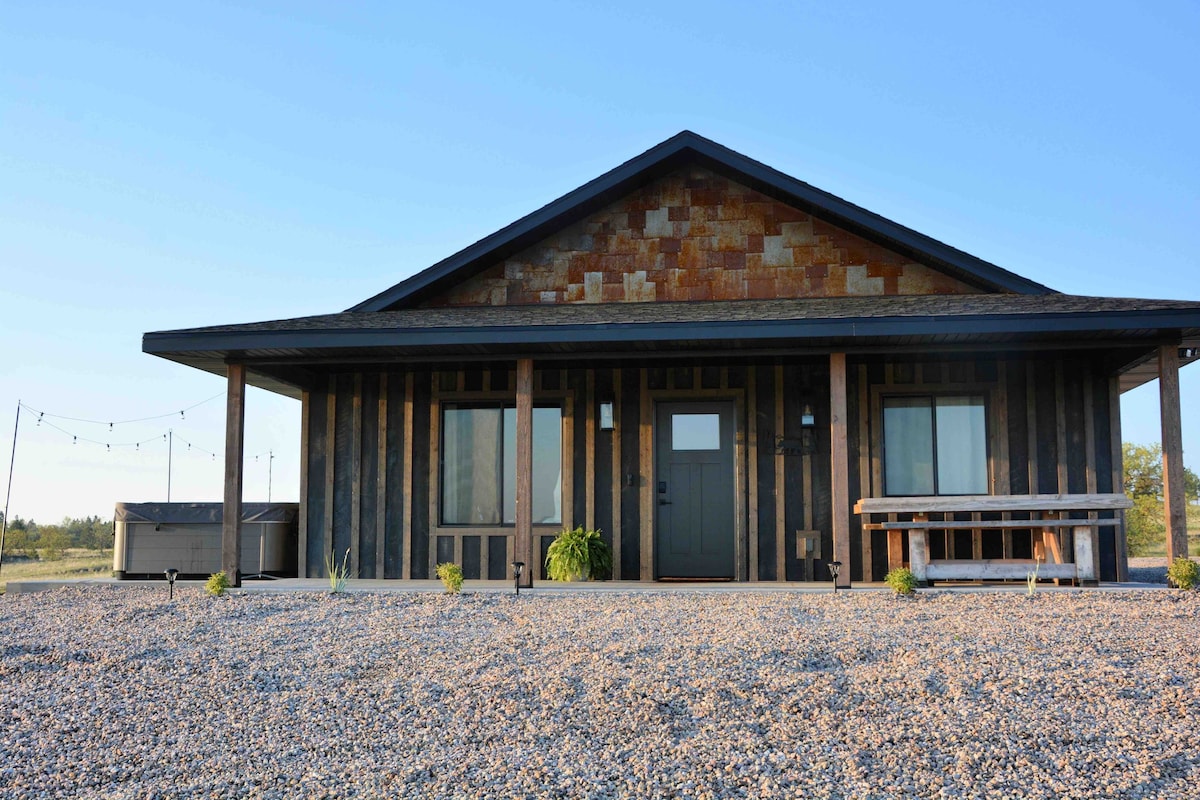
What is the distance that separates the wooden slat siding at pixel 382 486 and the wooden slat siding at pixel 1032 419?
6.77 metres

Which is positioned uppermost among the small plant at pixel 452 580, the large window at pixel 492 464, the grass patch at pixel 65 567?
the large window at pixel 492 464

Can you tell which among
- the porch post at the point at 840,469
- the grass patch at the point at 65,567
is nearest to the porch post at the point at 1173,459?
the porch post at the point at 840,469

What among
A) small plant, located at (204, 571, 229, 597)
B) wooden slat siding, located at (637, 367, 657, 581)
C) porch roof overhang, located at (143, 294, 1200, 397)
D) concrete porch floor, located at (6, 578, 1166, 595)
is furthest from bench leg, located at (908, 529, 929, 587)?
small plant, located at (204, 571, 229, 597)

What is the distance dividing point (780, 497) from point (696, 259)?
269 cm

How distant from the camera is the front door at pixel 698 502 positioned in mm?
11438

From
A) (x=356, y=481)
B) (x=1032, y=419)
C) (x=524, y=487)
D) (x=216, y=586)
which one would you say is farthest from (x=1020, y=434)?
(x=216, y=586)

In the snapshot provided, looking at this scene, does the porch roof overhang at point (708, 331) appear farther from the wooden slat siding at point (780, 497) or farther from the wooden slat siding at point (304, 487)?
the wooden slat siding at point (780, 497)

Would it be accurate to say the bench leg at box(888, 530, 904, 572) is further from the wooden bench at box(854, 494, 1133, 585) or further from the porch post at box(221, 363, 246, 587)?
the porch post at box(221, 363, 246, 587)

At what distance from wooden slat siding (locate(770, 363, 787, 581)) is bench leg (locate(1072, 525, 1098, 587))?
279cm

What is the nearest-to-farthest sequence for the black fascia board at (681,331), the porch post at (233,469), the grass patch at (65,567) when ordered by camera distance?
the black fascia board at (681,331), the porch post at (233,469), the grass patch at (65,567)

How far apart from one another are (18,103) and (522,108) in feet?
24.2

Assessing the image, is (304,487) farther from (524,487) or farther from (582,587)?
(582,587)

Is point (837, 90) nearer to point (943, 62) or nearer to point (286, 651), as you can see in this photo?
point (943, 62)

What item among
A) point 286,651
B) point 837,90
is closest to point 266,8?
point 837,90
